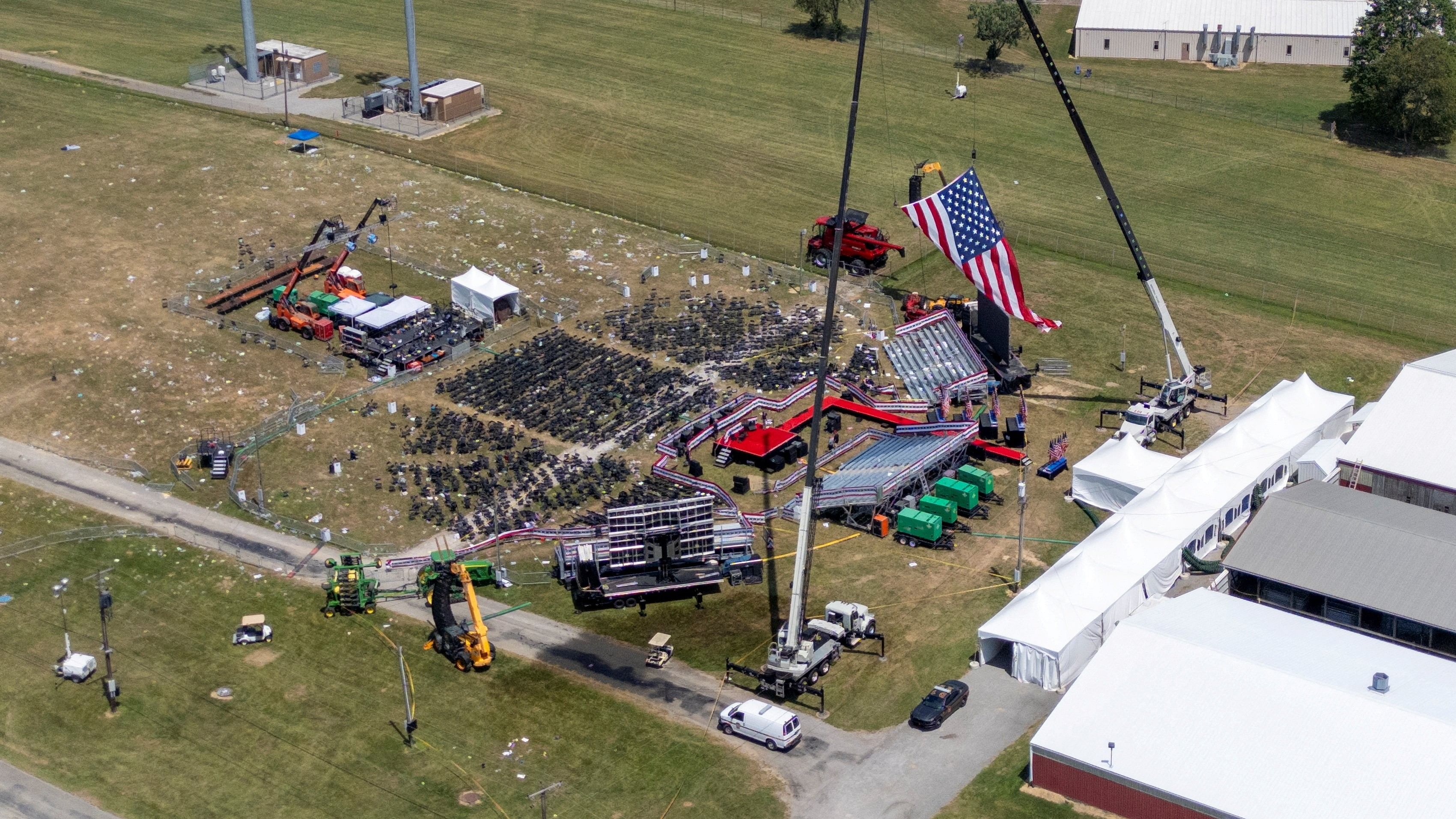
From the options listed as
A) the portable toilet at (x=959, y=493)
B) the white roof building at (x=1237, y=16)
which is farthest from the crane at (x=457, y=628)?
the white roof building at (x=1237, y=16)

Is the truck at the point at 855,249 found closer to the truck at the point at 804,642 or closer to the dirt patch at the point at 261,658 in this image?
the truck at the point at 804,642

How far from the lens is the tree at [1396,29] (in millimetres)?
120625

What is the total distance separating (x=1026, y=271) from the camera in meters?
98.6

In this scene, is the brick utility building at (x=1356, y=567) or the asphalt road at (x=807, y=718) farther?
the brick utility building at (x=1356, y=567)

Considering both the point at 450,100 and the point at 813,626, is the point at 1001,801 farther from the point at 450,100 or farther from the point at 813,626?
the point at 450,100

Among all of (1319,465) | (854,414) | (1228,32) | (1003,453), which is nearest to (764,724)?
(1003,453)

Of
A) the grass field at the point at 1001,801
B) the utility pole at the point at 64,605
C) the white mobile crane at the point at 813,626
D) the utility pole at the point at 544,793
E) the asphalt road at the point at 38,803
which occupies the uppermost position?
the white mobile crane at the point at 813,626

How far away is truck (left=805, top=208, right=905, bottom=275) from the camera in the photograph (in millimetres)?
96438

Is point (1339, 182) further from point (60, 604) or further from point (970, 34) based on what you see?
point (60, 604)

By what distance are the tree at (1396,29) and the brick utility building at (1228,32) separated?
10574mm

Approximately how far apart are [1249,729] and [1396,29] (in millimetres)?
83456

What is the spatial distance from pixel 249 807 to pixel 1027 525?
1357 inches

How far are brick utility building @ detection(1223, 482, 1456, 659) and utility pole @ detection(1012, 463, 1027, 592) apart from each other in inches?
315

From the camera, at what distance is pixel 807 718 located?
58.8 metres
